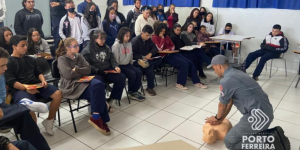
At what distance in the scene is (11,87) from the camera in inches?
98.0

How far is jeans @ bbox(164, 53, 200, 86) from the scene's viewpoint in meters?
4.30

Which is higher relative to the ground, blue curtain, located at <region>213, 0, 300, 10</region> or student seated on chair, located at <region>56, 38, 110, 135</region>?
blue curtain, located at <region>213, 0, 300, 10</region>

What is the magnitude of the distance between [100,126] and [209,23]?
4496 millimetres

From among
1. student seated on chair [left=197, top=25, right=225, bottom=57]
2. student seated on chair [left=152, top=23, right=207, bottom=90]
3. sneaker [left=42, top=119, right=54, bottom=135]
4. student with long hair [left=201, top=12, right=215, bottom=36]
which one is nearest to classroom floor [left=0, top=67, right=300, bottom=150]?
sneaker [left=42, top=119, right=54, bottom=135]

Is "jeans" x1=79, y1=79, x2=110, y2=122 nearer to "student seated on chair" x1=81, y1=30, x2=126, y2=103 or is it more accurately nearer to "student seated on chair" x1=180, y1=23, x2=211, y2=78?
"student seated on chair" x1=81, y1=30, x2=126, y2=103

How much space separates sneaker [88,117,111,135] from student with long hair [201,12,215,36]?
428cm

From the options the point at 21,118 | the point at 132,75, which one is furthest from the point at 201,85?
the point at 21,118

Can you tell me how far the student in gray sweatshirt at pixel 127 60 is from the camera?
11.6 feet

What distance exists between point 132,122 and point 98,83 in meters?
0.73

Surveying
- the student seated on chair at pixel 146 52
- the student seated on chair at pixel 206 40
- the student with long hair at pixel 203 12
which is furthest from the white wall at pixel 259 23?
the student seated on chair at pixel 146 52

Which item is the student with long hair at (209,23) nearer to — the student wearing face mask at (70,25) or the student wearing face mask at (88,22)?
the student wearing face mask at (88,22)

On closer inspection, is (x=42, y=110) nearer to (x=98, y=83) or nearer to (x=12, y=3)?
(x=98, y=83)

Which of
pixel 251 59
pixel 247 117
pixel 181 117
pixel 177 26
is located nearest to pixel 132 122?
pixel 181 117

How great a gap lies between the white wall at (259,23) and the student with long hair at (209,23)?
27 cm
